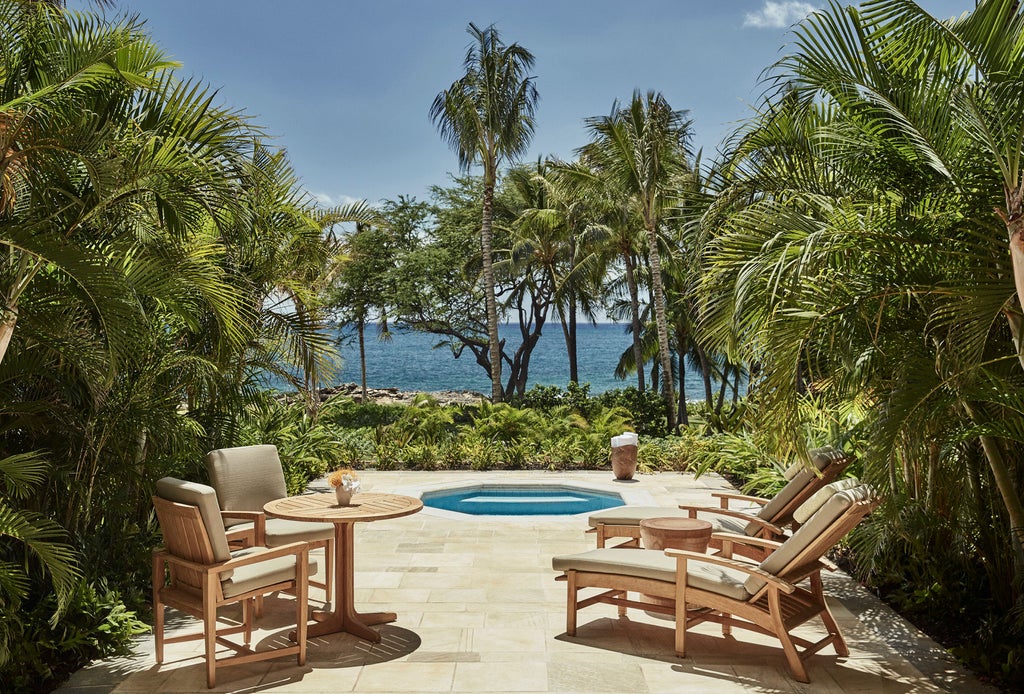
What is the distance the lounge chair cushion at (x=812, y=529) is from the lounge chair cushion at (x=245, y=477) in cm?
377

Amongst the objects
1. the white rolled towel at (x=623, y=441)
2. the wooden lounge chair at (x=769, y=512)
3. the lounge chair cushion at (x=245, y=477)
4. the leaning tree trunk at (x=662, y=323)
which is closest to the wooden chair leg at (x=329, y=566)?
the lounge chair cushion at (x=245, y=477)

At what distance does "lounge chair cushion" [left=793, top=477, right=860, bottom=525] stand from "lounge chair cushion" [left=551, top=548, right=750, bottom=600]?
79cm

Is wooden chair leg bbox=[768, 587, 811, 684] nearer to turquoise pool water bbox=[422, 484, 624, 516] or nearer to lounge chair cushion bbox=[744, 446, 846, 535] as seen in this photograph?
lounge chair cushion bbox=[744, 446, 846, 535]

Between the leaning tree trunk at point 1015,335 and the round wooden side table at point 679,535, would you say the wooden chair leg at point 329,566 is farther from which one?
the leaning tree trunk at point 1015,335

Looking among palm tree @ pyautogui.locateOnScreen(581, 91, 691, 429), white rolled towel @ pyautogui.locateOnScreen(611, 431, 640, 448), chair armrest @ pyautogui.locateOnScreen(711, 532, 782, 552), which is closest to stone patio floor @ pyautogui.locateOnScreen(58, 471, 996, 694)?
chair armrest @ pyautogui.locateOnScreen(711, 532, 782, 552)

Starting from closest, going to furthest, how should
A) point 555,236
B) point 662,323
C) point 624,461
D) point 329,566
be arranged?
point 329,566 < point 624,461 < point 662,323 < point 555,236

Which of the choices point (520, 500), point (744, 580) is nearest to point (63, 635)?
point (744, 580)

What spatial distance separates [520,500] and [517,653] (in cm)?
642

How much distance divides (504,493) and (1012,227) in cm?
884

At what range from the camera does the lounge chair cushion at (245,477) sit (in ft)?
19.6

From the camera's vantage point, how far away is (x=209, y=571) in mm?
4199

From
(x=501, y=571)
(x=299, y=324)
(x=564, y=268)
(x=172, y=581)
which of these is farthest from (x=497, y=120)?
(x=172, y=581)

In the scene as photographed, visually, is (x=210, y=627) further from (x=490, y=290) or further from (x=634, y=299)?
(x=634, y=299)

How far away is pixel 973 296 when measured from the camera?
3.64m
